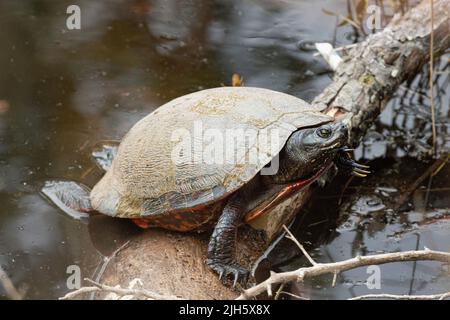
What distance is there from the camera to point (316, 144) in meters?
2.85

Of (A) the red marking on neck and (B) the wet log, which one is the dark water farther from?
(A) the red marking on neck

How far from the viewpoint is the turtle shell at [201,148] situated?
2.88 metres

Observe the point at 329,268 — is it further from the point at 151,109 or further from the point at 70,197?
the point at 151,109

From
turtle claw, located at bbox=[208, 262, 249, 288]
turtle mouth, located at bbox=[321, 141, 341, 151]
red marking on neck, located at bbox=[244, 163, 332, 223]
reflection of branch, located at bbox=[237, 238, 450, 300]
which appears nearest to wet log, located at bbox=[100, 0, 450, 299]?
turtle claw, located at bbox=[208, 262, 249, 288]

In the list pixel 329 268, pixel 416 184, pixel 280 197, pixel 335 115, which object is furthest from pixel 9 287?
pixel 416 184

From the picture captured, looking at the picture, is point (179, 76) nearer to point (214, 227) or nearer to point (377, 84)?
point (377, 84)

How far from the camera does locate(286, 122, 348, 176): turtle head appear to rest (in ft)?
9.29

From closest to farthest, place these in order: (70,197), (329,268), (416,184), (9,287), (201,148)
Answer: (329,268), (201,148), (9,287), (70,197), (416,184)

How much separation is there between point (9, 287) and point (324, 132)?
5.45 feet

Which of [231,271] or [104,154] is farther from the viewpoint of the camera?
[104,154]

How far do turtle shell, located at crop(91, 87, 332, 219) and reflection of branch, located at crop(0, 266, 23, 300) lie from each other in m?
0.56

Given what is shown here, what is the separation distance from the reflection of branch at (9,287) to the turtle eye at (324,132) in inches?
62.4

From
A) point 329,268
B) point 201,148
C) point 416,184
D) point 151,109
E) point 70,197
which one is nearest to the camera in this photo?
point 329,268

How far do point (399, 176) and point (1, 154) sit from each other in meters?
2.49
